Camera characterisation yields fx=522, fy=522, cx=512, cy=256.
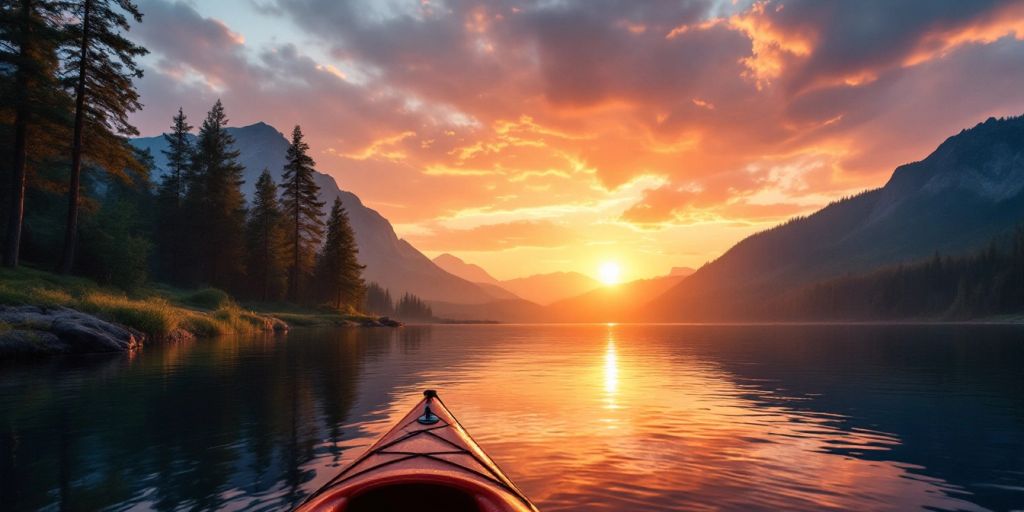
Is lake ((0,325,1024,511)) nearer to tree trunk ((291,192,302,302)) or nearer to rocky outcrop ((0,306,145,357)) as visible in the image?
rocky outcrop ((0,306,145,357))

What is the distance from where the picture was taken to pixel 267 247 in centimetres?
7069

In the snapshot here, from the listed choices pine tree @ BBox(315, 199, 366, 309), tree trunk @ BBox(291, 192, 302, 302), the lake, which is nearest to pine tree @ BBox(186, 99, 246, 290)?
tree trunk @ BBox(291, 192, 302, 302)

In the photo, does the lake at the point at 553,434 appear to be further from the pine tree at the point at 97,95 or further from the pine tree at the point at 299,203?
the pine tree at the point at 299,203

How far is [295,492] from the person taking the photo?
780 cm

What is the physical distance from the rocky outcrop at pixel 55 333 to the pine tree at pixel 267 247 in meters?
44.0

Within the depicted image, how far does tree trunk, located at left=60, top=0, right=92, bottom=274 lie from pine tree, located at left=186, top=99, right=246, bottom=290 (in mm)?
33012

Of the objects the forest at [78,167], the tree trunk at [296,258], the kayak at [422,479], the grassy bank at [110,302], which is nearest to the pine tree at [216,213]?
the forest at [78,167]

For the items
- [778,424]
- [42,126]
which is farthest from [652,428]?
[42,126]

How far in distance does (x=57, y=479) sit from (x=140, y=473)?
114 centimetres

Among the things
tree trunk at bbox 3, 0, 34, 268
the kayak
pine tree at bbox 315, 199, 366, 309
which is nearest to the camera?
the kayak

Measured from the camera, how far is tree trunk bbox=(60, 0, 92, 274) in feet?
109

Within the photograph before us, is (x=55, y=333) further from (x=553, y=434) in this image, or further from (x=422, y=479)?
(x=422, y=479)

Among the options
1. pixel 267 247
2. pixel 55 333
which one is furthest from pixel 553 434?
pixel 267 247

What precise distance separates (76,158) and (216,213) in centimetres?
3441
